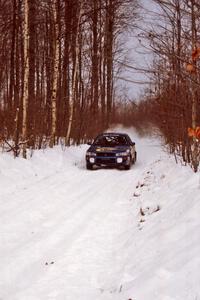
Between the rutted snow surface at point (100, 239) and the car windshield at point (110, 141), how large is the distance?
448 centimetres

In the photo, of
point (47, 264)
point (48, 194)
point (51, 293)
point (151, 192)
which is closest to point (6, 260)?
point (47, 264)

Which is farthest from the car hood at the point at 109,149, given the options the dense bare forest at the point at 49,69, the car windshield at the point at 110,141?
the dense bare forest at the point at 49,69

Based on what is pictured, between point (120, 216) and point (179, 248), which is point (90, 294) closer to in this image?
point (179, 248)

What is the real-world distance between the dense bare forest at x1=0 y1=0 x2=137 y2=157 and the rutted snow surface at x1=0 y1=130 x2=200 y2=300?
454 cm

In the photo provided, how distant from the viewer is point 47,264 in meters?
5.76

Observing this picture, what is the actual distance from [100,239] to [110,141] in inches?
401

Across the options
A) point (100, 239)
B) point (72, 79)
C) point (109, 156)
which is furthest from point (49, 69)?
point (100, 239)

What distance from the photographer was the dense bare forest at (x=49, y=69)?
16.7m

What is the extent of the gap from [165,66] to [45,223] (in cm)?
453

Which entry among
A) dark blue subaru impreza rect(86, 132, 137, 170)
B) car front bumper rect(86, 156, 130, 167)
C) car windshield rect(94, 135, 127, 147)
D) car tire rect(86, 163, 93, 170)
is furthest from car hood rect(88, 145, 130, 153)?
car tire rect(86, 163, 93, 170)

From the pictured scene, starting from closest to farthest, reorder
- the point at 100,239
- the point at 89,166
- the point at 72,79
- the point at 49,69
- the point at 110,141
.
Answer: the point at 100,239 → the point at 89,166 → the point at 110,141 → the point at 72,79 → the point at 49,69

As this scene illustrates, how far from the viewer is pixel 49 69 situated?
1038 inches

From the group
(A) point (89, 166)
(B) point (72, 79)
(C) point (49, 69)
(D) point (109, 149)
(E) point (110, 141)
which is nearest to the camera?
(A) point (89, 166)

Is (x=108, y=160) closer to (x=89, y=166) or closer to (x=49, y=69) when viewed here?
(x=89, y=166)
